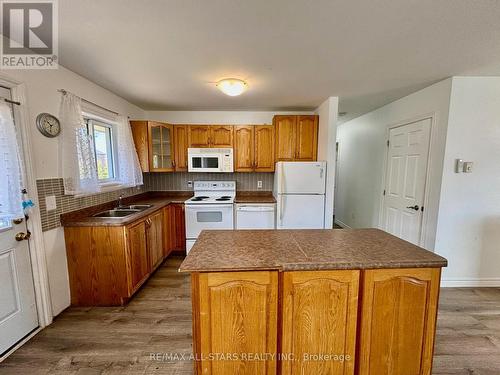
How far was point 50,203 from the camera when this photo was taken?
1.92 meters

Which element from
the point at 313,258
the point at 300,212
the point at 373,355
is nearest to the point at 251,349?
the point at 313,258

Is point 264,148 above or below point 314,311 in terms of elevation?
above

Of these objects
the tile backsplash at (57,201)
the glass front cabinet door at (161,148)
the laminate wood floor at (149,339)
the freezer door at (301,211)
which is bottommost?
the laminate wood floor at (149,339)

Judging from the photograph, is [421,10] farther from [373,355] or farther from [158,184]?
[158,184]

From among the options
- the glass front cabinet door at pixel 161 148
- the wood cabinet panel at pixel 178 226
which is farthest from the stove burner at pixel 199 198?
the glass front cabinet door at pixel 161 148

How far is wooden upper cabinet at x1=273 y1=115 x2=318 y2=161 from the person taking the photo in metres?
3.44

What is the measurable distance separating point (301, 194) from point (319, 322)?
1.99 meters

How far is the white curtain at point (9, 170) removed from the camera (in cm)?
154

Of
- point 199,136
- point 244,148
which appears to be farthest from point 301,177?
point 199,136

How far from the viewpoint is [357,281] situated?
4.08 ft

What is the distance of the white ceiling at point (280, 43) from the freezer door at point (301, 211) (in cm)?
146

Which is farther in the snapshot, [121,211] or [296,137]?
[296,137]

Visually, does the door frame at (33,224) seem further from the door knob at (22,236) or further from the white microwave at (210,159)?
the white microwave at (210,159)

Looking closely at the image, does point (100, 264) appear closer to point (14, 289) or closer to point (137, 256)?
point (137, 256)
